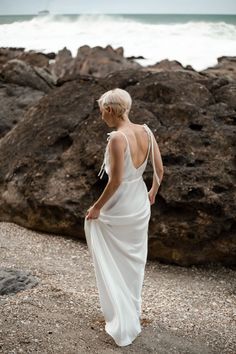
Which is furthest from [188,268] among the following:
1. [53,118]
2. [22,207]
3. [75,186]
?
[53,118]

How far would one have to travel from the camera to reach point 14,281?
490 cm

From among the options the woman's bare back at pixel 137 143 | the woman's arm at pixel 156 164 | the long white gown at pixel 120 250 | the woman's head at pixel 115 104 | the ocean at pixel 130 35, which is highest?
the woman's head at pixel 115 104

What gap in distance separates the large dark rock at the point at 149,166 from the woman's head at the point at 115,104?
233 centimetres

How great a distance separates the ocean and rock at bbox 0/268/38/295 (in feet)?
90.4

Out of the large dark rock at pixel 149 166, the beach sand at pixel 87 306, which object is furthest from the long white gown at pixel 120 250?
the large dark rock at pixel 149 166

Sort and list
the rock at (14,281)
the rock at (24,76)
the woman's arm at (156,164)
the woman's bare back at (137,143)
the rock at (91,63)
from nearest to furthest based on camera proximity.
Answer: the woman's bare back at (137,143) → the woman's arm at (156,164) → the rock at (14,281) → the rock at (24,76) → the rock at (91,63)

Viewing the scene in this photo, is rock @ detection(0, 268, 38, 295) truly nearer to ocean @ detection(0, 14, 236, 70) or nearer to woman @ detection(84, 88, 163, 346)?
woman @ detection(84, 88, 163, 346)

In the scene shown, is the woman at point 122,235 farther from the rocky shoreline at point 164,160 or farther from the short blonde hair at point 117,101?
the rocky shoreline at point 164,160

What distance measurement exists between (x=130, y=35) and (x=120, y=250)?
4190 centimetres

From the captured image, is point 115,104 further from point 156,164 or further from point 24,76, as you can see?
point 24,76

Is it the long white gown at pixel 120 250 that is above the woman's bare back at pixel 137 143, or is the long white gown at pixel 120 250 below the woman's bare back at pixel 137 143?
below

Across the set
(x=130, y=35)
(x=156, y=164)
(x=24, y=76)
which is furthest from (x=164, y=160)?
(x=130, y=35)

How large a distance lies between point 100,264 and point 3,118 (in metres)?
6.96

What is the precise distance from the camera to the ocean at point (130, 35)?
3647cm
